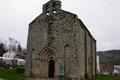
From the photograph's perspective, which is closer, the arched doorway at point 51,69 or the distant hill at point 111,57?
the arched doorway at point 51,69

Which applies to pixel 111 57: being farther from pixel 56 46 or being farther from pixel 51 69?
pixel 56 46

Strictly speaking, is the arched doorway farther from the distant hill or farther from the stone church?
the distant hill

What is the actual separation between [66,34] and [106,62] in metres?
69.9

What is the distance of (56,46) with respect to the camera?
25.9m

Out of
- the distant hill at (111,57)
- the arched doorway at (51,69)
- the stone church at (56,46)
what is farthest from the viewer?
the distant hill at (111,57)

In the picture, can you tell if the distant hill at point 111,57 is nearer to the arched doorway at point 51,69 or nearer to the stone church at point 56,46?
the stone church at point 56,46

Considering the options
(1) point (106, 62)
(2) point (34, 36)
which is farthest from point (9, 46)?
(2) point (34, 36)

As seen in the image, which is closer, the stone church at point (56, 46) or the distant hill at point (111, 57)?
the stone church at point (56, 46)

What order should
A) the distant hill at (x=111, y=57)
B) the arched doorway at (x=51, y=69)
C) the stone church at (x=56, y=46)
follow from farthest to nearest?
the distant hill at (x=111, y=57) → the arched doorway at (x=51, y=69) → the stone church at (x=56, y=46)

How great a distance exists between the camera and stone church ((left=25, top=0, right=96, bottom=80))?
24.6 m

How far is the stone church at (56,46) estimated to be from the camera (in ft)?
80.7

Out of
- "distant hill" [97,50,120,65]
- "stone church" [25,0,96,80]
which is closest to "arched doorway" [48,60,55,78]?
"stone church" [25,0,96,80]

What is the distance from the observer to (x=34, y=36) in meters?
28.0

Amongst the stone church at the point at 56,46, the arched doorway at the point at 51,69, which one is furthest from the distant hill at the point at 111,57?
the arched doorway at the point at 51,69
